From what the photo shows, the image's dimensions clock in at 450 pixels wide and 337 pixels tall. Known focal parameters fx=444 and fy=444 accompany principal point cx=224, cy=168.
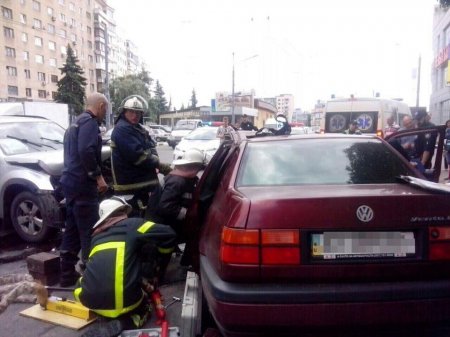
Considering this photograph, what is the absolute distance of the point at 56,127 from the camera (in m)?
7.46

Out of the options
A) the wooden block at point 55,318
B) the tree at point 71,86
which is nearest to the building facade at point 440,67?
the wooden block at point 55,318

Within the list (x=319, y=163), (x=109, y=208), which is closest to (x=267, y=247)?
(x=319, y=163)

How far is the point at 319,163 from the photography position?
10.0ft

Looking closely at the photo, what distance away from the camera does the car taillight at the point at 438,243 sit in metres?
2.46

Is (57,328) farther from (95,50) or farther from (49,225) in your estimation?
(95,50)

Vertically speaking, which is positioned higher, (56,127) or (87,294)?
(56,127)

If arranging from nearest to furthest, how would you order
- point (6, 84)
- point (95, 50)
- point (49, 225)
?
1. point (49, 225)
2. point (6, 84)
3. point (95, 50)

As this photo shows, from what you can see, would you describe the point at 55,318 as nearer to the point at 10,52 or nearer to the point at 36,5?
the point at 10,52

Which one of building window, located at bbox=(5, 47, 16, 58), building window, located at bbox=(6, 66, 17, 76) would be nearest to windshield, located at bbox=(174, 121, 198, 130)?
building window, located at bbox=(6, 66, 17, 76)

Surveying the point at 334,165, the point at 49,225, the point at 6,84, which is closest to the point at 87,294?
the point at 334,165

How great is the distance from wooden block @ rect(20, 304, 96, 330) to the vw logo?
2399 mm

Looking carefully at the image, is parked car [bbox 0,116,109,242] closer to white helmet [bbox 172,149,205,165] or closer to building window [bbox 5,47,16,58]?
white helmet [bbox 172,149,205,165]

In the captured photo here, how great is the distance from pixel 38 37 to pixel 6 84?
32.6ft

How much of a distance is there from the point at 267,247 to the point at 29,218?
4.47 meters
